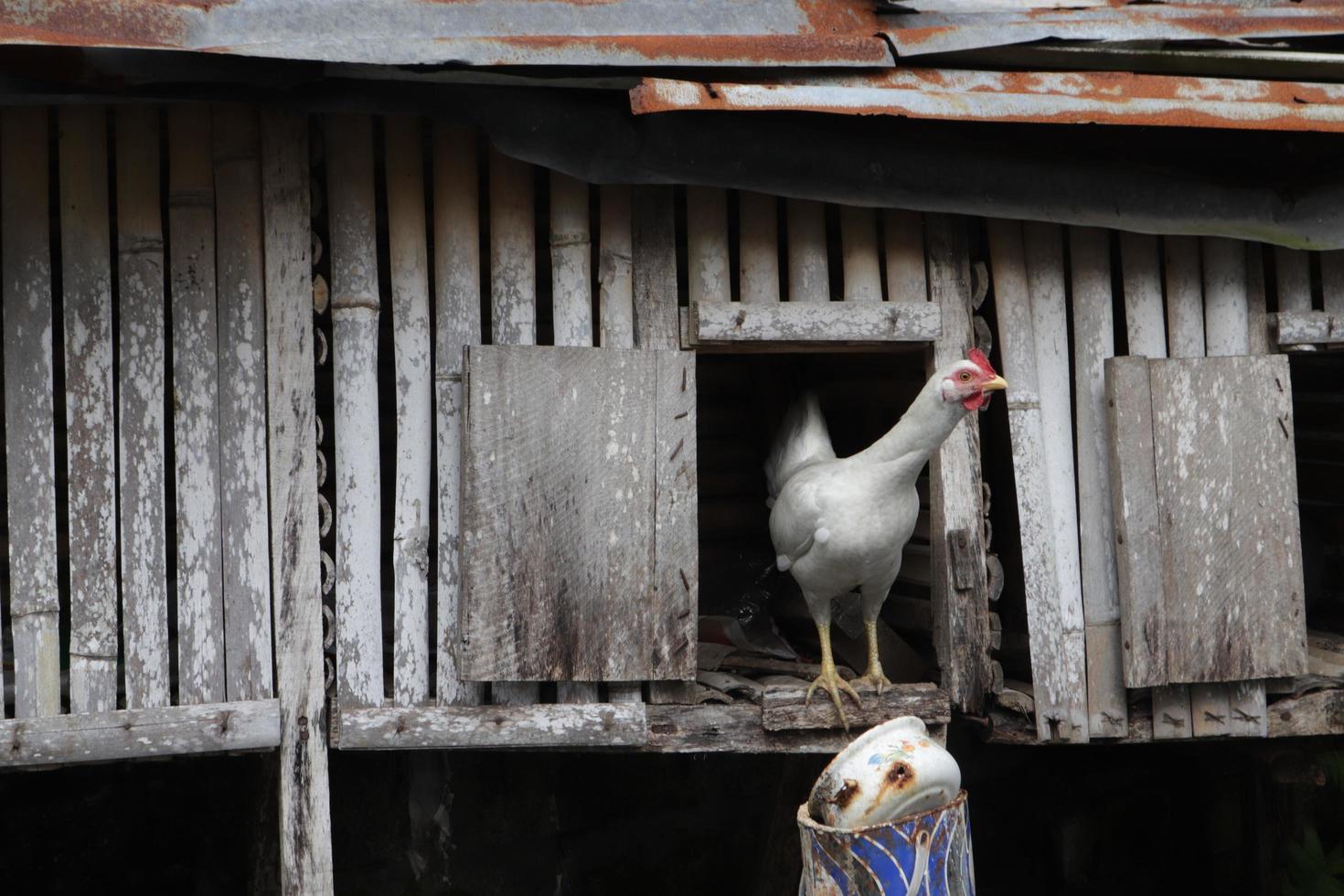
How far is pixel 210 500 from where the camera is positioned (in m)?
4.04

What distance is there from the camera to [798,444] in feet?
16.6

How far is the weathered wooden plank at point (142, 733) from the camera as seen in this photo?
3889 mm

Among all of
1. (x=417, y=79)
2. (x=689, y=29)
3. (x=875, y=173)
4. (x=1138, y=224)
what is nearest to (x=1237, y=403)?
(x=1138, y=224)

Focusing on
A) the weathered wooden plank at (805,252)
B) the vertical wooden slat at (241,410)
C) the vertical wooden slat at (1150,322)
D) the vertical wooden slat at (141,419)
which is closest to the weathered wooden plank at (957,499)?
the weathered wooden plank at (805,252)

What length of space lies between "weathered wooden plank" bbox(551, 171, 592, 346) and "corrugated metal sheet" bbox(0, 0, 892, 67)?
62 cm

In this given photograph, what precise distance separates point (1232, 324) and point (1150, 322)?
0.31m

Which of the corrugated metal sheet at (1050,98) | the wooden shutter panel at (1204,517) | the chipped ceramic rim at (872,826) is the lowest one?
the chipped ceramic rim at (872,826)

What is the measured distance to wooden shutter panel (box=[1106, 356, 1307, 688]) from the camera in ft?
14.6

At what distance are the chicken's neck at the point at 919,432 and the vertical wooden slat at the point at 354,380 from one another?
1.66 metres

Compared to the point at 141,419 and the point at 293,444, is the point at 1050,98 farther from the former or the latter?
the point at 141,419

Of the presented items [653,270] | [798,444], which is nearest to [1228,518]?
[798,444]

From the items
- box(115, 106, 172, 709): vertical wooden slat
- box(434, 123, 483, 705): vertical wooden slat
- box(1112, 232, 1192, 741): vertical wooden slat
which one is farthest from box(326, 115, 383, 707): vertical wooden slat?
box(1112, 232, 1192, 741): vertical wooden slat

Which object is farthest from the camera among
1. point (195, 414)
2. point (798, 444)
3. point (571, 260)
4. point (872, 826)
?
point (798, 444)

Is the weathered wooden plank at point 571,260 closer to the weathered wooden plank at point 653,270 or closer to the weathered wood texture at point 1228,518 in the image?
the weathered wooden plank at point 653,270
